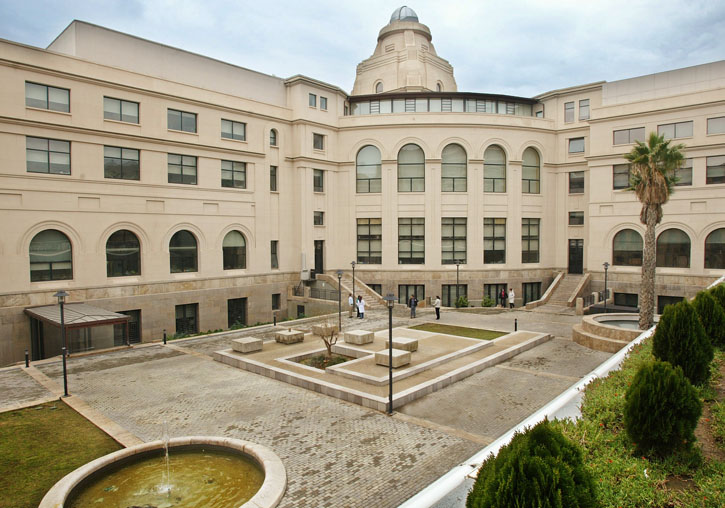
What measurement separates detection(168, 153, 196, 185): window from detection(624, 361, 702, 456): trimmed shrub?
1198 inches

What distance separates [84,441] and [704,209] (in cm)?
4010

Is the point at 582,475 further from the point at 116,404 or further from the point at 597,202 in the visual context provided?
the point at 597,202

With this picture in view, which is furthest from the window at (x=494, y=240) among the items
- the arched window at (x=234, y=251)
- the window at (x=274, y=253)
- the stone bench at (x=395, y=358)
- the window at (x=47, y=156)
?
the window at (x=47, y=156)

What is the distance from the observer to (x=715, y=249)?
33781mm

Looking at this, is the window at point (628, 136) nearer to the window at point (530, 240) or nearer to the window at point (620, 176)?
the window at point (620, 176)

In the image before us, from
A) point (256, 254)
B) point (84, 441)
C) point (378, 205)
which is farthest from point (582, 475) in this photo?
point (378, 205)

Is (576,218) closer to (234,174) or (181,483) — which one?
(234,174)

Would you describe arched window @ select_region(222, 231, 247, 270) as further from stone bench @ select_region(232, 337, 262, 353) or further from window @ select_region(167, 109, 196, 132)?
stone bench @ select_region(232, 337, 262, 353)

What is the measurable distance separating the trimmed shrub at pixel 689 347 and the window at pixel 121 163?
29.5 m

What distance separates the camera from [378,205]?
4166 cm

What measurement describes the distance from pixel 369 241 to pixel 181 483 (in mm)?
32597

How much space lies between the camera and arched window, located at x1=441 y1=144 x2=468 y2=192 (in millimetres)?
41688

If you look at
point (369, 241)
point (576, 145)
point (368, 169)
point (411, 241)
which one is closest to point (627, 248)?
point (576, 145)

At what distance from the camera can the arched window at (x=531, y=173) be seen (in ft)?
142
